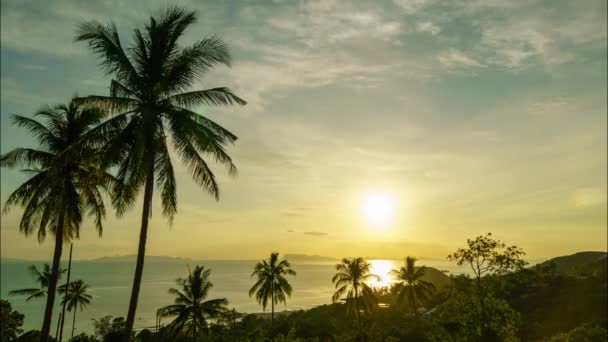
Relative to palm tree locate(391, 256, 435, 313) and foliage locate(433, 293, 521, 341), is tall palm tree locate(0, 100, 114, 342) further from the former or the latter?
palm tree locate(391, 256, 435, 313)

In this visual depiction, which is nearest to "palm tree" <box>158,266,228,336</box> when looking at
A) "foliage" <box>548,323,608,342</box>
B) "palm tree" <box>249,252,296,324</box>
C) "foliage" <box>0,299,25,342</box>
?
"palm tree" <box>249,252,296,324</box>

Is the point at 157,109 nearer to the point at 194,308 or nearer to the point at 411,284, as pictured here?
the point at 194,308

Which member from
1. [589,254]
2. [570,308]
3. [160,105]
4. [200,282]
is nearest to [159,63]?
[160,105]

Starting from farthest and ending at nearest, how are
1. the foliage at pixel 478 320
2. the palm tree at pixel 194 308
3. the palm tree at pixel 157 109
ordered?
the palm tree at pixel 194 308 → the foliage at pixel 478 320 → the palm tree at pixel 157 109

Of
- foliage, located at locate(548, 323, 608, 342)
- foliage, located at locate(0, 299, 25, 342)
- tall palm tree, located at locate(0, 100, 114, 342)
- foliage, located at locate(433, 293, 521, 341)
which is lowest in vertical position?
foliage, located at locate(0, 299, 25, 342)

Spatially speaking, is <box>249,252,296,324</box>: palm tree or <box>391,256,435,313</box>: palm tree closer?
<box>249,252,296,324</box>: palm tree

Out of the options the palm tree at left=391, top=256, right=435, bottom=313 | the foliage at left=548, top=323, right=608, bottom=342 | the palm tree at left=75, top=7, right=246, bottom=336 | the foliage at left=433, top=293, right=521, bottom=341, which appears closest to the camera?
the palm tree at left=75, top=7, right=246, bottom=336

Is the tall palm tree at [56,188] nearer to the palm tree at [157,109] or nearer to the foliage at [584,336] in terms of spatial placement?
the palm tree at [157,109]

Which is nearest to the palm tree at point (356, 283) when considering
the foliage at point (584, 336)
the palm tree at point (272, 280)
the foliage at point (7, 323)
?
the palm tree at point (272, 280)

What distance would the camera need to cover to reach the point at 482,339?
26.5 metres

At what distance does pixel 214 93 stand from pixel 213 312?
27.9 m

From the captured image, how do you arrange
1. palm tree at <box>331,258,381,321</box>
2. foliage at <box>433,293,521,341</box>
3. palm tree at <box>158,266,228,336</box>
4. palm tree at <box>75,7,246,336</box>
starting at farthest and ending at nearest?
palm tree at <box>331,258,381,321</box> < palm tree at <box>158,266,228,336</box> < foliage at <box>433,293,521,341</box> < palm tree at <box>75,7,246,336</box>

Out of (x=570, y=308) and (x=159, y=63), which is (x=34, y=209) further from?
(x=570, y=308)

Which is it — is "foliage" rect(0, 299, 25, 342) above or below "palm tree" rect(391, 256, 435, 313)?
below
